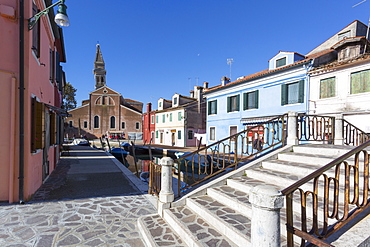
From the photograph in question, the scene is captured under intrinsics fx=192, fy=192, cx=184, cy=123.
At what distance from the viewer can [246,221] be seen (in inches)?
127

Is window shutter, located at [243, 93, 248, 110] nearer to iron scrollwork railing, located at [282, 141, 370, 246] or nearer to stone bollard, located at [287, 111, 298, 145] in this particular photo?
stone bollard, located at [287, 111, 298, 145]

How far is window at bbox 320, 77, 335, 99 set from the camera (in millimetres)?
11678

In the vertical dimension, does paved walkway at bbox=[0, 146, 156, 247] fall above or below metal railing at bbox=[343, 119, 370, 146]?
below

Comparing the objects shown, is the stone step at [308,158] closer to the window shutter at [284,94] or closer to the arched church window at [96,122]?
the window shutter at [284,94]

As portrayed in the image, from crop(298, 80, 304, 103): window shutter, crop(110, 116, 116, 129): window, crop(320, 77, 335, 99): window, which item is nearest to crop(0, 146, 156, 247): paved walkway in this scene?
crop(298, 80, 304, 103): window shutter

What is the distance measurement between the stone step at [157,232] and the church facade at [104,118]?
40.8 meters

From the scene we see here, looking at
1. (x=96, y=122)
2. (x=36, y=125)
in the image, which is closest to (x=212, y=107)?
(x=36, y=125)

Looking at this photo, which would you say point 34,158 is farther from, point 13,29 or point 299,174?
point 299,174

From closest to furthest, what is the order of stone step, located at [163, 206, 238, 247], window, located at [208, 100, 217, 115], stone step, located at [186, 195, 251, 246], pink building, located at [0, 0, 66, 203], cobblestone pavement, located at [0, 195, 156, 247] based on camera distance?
stone step, located at [186, 195, 251, 246] < stone step, located at [163, 206, 238, 247] < cobblestone pavement, located at [0, 195, 156, 247] < pink building, located at [0, 0, 66, 203] < window, located at [208, 100, 217, 115]

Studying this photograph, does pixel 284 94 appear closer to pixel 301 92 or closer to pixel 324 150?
pixel 301 92

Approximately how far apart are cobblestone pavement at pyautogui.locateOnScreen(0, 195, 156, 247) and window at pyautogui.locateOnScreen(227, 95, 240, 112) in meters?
14.5

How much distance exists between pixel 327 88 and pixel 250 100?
586cm

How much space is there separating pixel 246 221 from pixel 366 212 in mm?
1631

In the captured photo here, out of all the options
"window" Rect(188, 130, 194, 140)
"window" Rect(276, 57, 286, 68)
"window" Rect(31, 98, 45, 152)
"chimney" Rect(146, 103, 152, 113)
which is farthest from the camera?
"chimney" Rect(146, 103, 152, 113)
